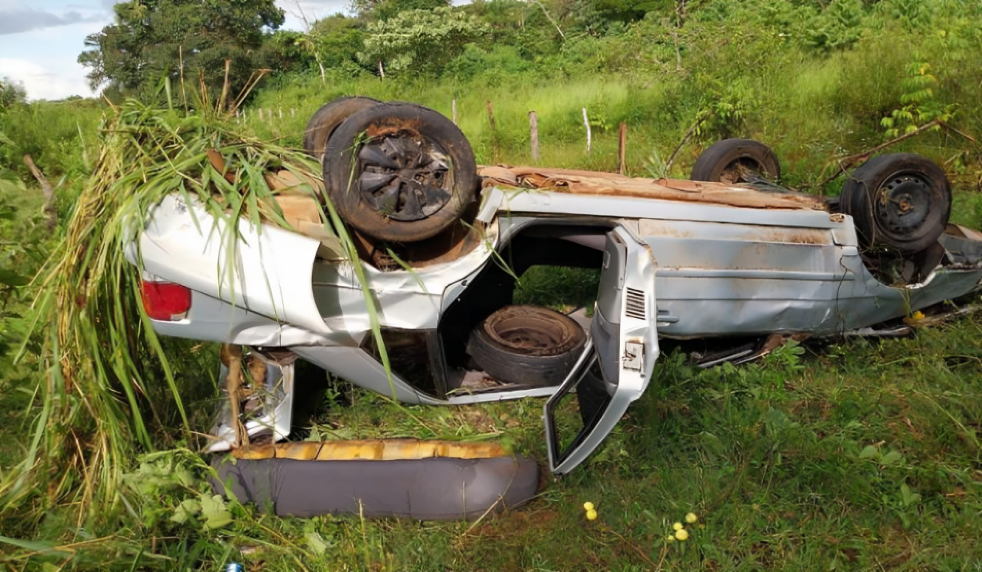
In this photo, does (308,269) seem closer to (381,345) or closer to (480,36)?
(381,345)

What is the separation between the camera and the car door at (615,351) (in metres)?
2.47

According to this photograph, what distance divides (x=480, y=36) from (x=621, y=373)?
822 inches

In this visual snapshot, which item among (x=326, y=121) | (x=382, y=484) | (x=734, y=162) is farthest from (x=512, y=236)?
(x=734, y=162)

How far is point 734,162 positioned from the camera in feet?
15.4

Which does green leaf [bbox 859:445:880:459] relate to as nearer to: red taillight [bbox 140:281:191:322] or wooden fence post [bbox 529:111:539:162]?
red taillight [bbox 140:281:191:322]

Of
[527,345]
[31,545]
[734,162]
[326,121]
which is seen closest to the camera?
[31,545]

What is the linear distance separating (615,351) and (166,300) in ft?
5.68

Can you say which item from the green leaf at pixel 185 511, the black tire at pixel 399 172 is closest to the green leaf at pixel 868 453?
the black tire at pixel 399 172

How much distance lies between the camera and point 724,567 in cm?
243

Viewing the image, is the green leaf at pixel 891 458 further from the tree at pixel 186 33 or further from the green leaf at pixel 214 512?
the tree at pixel 186 33

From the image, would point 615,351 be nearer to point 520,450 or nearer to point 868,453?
point 520,450

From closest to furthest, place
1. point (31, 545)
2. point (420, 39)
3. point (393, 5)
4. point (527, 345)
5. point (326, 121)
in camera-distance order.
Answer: point (31, 545) → point (326, 121) → point (527, 345) → point (420, 39) → point (393, 5)

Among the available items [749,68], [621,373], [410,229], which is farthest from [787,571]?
[749,68]

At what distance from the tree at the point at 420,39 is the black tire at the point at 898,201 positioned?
17491 mm
